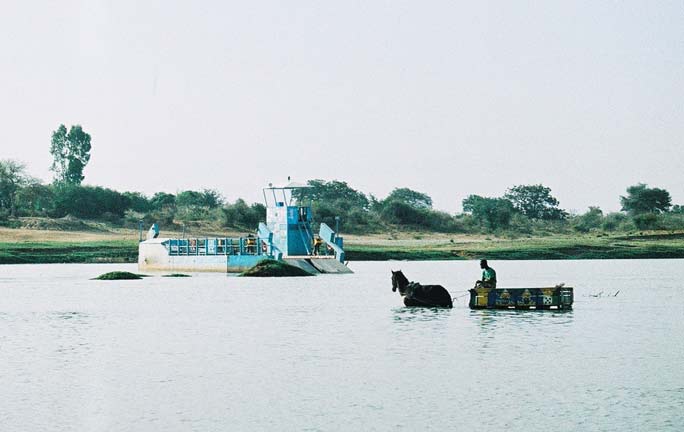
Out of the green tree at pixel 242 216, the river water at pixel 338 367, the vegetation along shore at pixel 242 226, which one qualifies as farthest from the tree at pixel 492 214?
the river water at pixel 338 367

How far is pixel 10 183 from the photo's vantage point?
132 metres

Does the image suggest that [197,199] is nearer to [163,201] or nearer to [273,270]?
[163,201]

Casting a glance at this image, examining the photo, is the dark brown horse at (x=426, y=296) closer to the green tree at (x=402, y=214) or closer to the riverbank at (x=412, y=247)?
the riverbank at (x=412, y=247)

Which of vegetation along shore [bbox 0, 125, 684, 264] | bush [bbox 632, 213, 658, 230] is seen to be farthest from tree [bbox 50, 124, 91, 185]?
bush [bbox 632, 213, 658, 230]

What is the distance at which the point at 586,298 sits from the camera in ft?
164

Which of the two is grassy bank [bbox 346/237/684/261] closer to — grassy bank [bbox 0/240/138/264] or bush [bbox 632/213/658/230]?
bush [bbox 632/213/658/230]

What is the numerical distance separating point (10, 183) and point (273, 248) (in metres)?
67.2

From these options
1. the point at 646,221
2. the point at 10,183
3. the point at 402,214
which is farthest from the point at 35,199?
the point at 646,221

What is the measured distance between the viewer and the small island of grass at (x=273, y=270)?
73688 mm

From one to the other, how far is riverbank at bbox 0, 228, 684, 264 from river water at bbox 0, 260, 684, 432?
57.9m

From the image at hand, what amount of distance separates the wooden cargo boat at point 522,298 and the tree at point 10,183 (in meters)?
96.7

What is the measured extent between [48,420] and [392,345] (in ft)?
42.1

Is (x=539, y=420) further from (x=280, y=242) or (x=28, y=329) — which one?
(x=280, y=242)

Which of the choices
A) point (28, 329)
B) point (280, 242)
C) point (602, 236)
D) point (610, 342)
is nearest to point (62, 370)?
point (28, 329)
